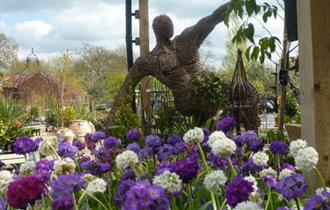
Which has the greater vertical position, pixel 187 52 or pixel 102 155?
pixel 187 52

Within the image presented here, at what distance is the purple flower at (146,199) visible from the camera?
1012 mm

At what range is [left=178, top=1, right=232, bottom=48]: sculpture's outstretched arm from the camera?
24.0 feet

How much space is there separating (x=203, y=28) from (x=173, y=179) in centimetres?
614

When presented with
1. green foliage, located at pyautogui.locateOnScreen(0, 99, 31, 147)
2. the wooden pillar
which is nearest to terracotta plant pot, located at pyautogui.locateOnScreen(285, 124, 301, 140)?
the wooden pillar

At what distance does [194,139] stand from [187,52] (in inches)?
215

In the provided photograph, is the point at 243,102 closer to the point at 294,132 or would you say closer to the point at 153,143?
the point at 294,132

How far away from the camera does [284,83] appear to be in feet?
13.1

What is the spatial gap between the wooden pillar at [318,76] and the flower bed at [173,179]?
15cm

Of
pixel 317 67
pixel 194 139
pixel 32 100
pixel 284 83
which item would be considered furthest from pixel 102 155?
pixel 32 100

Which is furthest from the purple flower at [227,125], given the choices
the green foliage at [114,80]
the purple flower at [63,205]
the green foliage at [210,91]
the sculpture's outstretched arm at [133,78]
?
the green foliage at [114,80]

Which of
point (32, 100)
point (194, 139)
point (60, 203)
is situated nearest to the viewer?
point (60, 203)

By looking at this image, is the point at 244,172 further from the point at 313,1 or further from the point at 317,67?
the point at 313,1

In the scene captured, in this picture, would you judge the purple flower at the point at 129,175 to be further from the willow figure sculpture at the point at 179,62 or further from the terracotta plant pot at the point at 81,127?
the terracotta plant pot at the point at 81,127

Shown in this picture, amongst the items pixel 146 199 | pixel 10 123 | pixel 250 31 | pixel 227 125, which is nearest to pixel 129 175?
pixel 227 125
